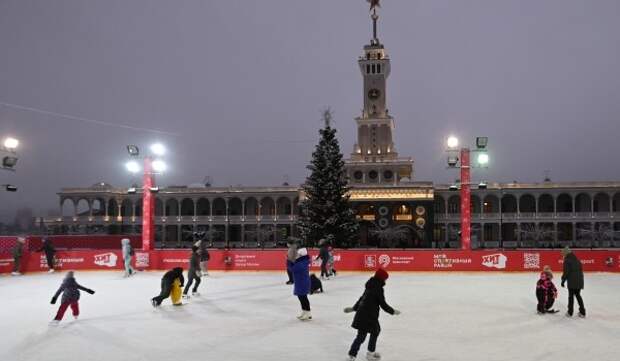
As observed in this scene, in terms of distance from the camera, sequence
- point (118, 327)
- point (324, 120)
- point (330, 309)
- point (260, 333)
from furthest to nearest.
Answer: point (324, 120) → point (330, 309) → point (118, 327) → point (260, 333)

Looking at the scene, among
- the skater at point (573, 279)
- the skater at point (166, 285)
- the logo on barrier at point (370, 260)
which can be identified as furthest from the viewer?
the logo on barrier at point (370, 260)

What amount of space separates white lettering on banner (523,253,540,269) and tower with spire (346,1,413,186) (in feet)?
165

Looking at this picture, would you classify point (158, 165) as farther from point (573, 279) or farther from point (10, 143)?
point (573, 279)

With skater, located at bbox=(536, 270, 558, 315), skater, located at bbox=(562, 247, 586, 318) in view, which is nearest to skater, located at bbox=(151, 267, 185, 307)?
skater, located at bbox=(536, 270, 558, 315)

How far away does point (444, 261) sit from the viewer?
2383cm

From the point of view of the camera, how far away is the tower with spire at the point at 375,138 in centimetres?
7762

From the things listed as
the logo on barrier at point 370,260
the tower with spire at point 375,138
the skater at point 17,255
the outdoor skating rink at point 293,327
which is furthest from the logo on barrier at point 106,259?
the tower with spire at point 375,138

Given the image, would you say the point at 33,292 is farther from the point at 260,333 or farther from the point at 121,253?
the point at 260,333

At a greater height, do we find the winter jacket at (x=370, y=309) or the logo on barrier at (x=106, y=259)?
the winter jacket at (x=370, y=309)

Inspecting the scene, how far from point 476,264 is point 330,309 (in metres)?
12.3

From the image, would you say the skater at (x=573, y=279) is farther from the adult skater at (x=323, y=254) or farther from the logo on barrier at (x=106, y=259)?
the logo on barrier at (x=106, y=259)

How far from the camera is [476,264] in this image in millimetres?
23766

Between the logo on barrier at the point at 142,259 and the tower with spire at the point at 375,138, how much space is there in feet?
170

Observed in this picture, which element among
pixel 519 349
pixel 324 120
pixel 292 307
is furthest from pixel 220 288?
pixel 324 120
